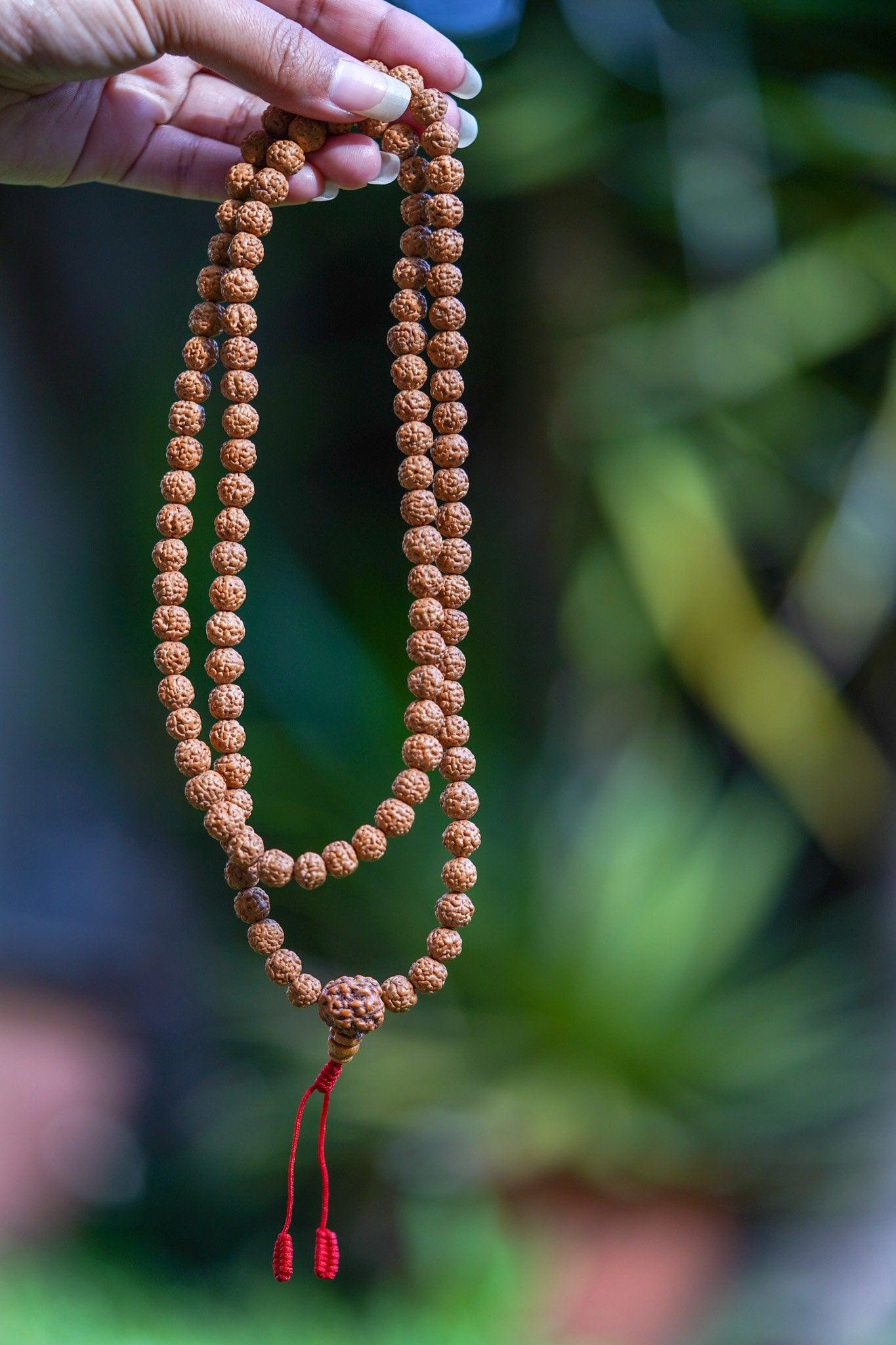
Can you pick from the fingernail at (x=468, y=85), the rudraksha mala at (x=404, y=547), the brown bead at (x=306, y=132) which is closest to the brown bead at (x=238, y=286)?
the rudraksha mala at (x=404, y=547)

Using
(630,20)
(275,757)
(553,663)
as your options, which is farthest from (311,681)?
(630,20)

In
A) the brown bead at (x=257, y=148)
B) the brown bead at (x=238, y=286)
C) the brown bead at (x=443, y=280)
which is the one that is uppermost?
the brown bead at (x=257, y=148)

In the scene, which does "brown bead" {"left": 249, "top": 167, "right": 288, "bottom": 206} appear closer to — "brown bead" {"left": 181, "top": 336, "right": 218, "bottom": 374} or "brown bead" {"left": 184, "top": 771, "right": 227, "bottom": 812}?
"brown bead" {"left": 181, "top": 336, "right": 218, "bottom": 374}

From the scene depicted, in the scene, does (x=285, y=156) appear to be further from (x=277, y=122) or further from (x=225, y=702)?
(x=225, y=702)

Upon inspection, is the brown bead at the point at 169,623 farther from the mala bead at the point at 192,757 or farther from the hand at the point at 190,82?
the hand at the point at 190,82

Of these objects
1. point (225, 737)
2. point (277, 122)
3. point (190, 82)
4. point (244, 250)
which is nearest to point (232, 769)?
point (225, 737)

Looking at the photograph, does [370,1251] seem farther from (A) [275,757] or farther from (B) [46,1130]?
(A) [275,757]
